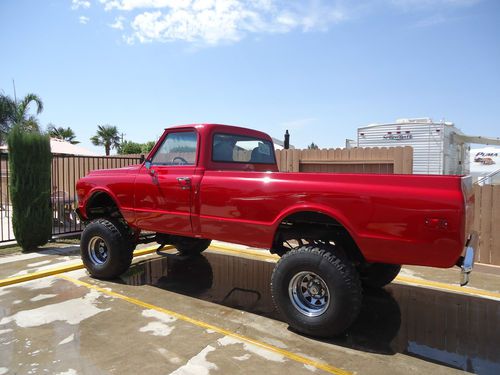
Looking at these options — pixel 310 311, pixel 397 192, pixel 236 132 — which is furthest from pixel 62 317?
pixel 397 192

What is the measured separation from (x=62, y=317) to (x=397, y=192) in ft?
11.8

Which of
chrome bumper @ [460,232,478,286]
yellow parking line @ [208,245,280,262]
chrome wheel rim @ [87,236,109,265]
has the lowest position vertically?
yellow parking line @ [208,245,280,262]

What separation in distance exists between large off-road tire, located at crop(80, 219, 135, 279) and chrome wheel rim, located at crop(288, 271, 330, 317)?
265 cm

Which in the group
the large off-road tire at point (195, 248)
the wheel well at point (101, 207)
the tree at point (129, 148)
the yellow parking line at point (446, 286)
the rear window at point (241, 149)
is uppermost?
the tree at point (129, 148)

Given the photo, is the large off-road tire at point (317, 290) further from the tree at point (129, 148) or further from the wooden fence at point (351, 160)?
the tree at point (129, 148)

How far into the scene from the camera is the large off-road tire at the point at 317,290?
3.51 m

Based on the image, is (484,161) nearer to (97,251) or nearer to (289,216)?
(289,216)

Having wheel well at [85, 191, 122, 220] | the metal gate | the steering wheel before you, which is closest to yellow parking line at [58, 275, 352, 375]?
wheel well at [85, 191, 122, 220]

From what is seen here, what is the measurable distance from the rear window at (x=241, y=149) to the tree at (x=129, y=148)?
131 feet

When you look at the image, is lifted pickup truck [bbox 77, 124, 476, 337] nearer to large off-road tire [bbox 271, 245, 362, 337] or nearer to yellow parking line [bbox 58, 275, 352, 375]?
large off-road tire [bbox 271, 245, 362, 337]

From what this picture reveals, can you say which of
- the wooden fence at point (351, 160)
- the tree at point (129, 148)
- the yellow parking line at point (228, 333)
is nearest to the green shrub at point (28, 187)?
the yellow parking line at point (228, 333)

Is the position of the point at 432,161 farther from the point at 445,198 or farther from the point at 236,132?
the point at 445,198

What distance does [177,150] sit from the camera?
502 cm

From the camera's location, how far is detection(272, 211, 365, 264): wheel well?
3881 millimetres
